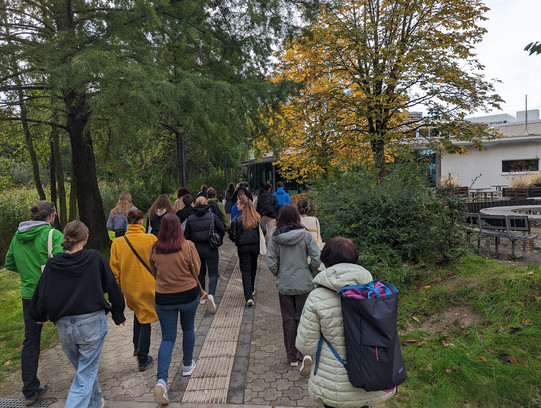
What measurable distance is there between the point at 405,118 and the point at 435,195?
6.24m

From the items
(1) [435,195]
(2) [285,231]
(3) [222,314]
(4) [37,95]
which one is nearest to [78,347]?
(2) [285,231]

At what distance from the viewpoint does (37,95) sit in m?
7.82

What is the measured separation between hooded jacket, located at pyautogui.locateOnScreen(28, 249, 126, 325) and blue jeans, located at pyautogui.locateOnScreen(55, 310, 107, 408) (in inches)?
3.2

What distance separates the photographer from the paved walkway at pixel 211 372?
3.46 metres

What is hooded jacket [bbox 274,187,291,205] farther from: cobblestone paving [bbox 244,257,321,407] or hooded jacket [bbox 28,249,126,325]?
hooded jacket [bbox 28,249,126,325]

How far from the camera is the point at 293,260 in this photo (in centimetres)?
395

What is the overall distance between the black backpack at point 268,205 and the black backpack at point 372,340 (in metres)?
6.31

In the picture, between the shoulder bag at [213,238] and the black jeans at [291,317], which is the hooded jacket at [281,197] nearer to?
the shoulder bag at [213,238]

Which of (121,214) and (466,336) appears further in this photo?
(121,214)

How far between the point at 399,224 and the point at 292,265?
319cm

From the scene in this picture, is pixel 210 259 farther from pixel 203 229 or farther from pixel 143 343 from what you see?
pixel 143 343

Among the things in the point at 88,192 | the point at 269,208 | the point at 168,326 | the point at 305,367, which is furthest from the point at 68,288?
the point at 88,192

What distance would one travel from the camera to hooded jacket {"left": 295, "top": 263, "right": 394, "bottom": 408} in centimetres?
225

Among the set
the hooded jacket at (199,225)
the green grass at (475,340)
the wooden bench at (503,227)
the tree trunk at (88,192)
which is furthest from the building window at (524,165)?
the tree trunk at (88,192)
